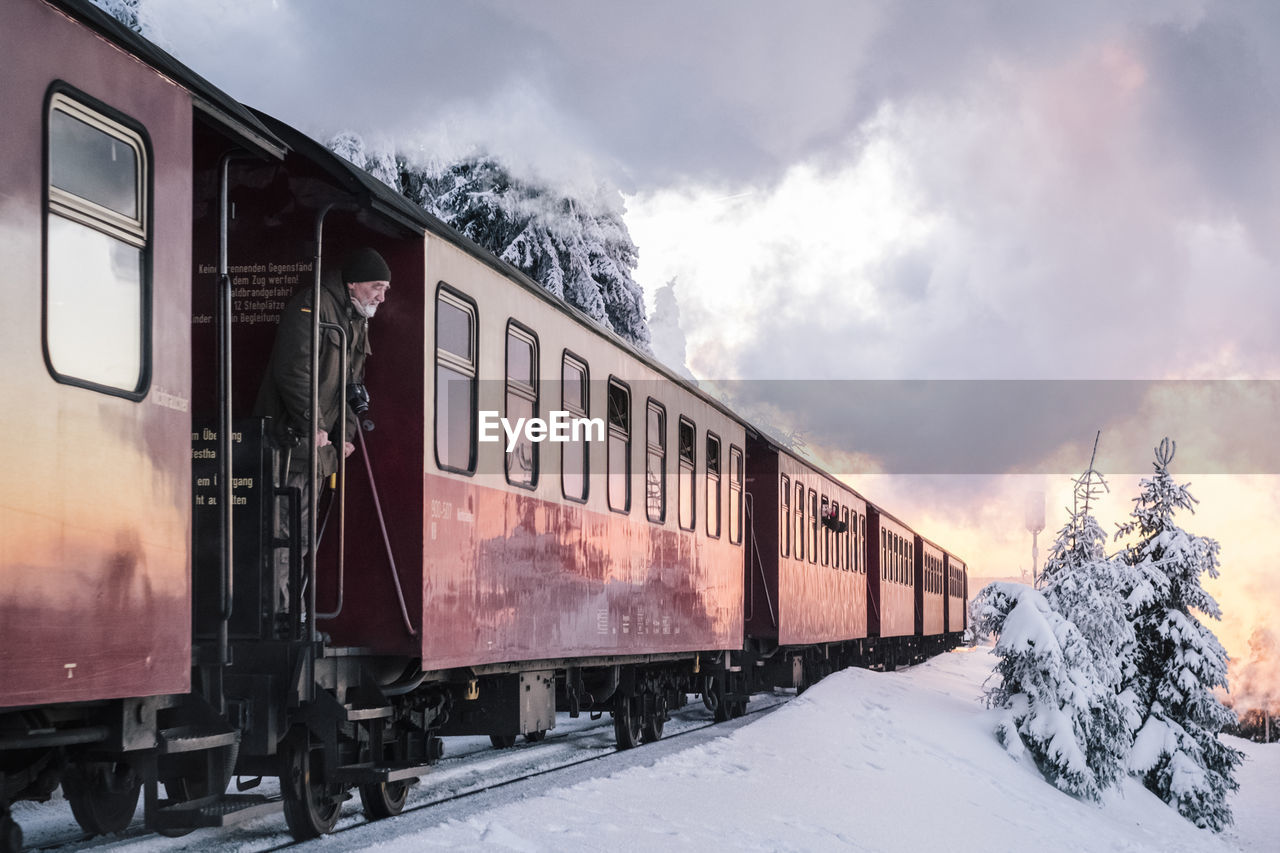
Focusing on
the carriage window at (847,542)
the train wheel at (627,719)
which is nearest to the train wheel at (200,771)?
the train wheel at (627,719)

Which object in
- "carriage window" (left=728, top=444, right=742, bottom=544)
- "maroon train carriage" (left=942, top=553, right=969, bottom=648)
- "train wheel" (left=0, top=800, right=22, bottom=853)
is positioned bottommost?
"maroon train carriage" (left=942, top=553, right=969, bottom=648)

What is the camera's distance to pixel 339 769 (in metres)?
7.55

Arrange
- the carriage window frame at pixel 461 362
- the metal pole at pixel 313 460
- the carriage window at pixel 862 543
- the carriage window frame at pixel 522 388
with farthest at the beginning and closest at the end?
1. the carriage window at pixel 862 543
2. the carriage window frame at pixel 522 388
3. the carriage window frame at pixel 461 362
4. the metal pole at pixel 313 460

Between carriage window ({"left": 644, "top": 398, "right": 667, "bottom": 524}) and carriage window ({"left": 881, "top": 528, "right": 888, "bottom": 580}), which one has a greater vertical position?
carriage window ({"left": 644, "top": 398, "right": 667, "bottom": 524})

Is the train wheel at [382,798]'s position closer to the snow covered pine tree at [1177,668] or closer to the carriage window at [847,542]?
the carriage window at [847,542]

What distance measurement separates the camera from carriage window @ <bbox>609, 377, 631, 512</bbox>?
11.6m

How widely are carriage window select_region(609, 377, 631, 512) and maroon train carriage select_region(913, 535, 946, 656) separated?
94.3 feet

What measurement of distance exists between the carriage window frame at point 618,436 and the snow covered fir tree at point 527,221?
19.7m

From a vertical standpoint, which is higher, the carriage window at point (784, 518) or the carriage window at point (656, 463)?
the carriage window at point (656, 463)

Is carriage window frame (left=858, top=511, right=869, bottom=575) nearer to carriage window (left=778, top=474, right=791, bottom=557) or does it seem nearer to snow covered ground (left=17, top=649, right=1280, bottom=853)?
snow covered ground (left=17, top=649, right=1280, bottom=853)

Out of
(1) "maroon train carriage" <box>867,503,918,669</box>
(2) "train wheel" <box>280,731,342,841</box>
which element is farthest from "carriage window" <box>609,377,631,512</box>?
(1) "maroon train carriage" <box>867,503,918,669</box>

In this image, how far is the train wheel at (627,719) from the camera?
13.7 metres

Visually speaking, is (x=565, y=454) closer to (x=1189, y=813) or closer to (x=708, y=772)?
(x=708, y=772)

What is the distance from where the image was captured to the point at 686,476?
14.3m
